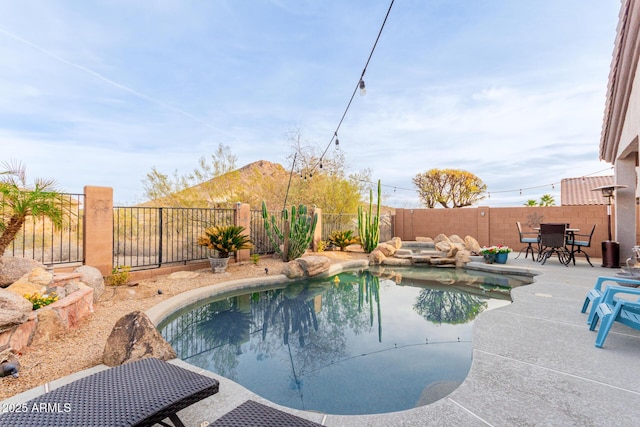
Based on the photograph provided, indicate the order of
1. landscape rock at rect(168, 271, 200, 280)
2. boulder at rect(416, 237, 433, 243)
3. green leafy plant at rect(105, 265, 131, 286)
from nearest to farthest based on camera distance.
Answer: green leafy plant at rect(105, 265, 131, 286), landscape rock at rect(168, 271, 200, 280), boulder at rect(416, 237, 433, 243)

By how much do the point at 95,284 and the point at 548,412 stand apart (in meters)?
5.96

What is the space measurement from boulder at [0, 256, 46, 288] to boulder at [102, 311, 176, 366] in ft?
7.96

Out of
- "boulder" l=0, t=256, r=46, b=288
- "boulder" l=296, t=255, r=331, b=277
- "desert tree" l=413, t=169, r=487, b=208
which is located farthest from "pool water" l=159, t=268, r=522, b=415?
"desert tree" l=413, t=169, r=487, b=208

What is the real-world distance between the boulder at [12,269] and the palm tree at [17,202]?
0.54 feet

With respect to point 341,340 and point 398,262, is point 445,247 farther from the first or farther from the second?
point 341,340

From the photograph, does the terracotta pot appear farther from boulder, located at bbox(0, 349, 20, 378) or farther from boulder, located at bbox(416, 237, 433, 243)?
boulder, located at bbox(416, 237, 433, 243)

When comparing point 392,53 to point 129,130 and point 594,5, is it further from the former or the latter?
point 129,130

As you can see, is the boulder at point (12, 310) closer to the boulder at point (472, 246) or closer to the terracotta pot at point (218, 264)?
the terracotta pot at point (218, 264)

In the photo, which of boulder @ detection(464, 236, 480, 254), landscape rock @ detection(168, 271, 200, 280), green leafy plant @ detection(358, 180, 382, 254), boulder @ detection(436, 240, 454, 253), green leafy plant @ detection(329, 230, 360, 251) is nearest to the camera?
landscape rock @ detection(168, 271, 200, 280)

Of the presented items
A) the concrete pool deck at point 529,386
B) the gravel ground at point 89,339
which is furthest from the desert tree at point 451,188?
the concrete pool deck at point 529,386

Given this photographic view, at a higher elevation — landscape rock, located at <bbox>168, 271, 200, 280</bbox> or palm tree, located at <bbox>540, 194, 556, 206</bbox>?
palm tree, located at <bbox>540, 194, 556, 206</bbox>

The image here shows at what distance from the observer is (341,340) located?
3.89 metres

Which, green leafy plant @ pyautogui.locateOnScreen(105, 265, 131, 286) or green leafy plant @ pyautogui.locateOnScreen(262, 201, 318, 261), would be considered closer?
green leafy plant @ pyautogui.locateOnScreen(105, 265, 131, 286)

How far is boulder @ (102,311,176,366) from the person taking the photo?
2559mm
